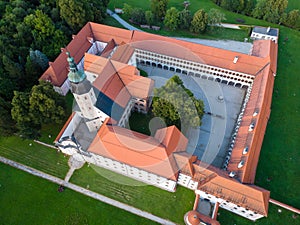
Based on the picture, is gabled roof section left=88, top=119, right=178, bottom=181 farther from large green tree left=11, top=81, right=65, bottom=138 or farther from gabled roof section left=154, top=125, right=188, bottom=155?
large green tree left=11, top=81, right=65, bottom=138

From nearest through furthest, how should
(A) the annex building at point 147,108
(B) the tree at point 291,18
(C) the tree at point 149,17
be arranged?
1. (A) the annex building at point 147,108
2. (C) the tree at point 149,17
3. (B) the tree at point 291,18

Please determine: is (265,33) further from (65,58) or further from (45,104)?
(45,104)

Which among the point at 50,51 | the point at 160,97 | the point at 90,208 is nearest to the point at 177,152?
the point at 160,97

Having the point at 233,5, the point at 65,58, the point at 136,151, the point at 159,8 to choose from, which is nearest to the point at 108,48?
the point at 65,58

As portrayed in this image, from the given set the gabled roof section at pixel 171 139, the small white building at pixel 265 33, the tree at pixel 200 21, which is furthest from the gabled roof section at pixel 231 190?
the small white building at pixel 265 33

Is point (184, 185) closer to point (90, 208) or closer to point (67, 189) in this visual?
point (90, 208)

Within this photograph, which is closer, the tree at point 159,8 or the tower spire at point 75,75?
the tower spire at point 75,75

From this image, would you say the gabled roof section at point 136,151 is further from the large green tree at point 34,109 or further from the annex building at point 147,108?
the large green tree at point 34,109
